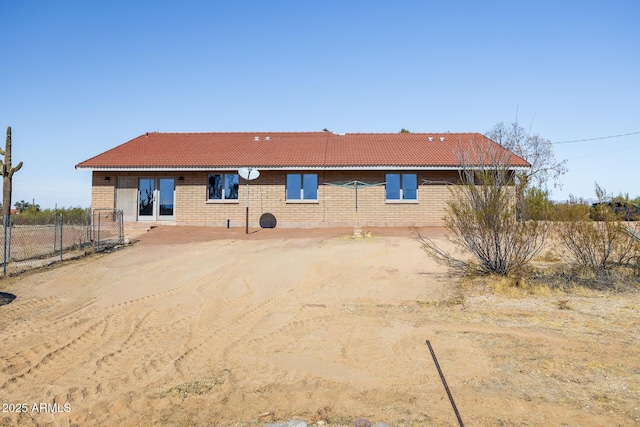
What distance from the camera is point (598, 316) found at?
6.21 m

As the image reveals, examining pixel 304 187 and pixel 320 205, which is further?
pixel 304 187

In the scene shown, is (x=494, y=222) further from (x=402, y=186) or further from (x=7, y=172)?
(x=7, y=172)

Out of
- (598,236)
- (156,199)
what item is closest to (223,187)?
(156,199)

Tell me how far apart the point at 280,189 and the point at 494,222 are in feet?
41.4

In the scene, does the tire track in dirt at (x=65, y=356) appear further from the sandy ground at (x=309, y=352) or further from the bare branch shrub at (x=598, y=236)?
the bare branch shrub at (x=598, y=236)

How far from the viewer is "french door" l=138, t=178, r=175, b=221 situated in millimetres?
20219

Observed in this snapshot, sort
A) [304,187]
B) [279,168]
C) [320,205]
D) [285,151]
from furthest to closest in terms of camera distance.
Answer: [285,151]
[304,187]
[320,205]
[279,168]

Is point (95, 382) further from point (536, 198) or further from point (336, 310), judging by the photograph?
point (536, 198)

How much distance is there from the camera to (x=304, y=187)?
20000 millimetres

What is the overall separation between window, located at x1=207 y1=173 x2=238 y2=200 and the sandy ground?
10.9 meters

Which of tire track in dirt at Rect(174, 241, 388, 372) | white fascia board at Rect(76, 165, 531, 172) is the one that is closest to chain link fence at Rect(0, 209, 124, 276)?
white fascia board at Rect(76, 165, 531, 172)

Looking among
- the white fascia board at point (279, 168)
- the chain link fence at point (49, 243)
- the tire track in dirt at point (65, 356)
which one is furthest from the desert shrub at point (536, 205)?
the chain link fence at point (49, 243)

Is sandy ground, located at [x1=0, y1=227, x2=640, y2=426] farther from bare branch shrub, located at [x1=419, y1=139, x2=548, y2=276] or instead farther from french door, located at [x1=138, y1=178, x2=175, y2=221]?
french door, located at [x1=138, y1=178, x2=175, y2=221]

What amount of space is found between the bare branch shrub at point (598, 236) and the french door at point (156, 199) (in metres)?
16.7
